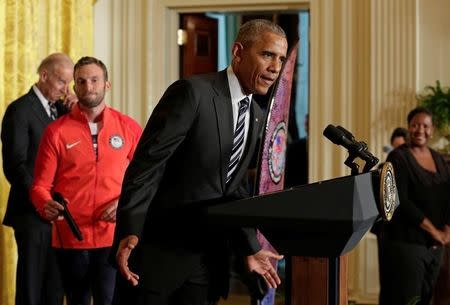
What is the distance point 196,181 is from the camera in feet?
8.04

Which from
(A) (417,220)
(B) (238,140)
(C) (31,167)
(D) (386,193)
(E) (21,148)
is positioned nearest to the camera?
(D) (386,193)

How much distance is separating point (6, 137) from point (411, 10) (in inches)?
137

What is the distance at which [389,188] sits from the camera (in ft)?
7.38

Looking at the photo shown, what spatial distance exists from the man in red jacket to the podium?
6.08 ft

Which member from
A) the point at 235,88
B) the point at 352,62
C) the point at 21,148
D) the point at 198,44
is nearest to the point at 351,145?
the point at 235,88

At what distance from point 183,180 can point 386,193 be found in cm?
58

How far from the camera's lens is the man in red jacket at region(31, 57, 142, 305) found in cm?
395

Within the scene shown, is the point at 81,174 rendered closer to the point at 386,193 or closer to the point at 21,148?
the point at 21,148

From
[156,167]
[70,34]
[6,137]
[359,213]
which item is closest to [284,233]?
[359,213]

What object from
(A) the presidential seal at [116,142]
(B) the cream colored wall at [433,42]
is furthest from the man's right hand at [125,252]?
(B) the cream colored wall at [433,42]

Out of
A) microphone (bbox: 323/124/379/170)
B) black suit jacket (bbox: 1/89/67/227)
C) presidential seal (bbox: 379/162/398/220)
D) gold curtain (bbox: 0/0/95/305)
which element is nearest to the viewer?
presidential seal (bbox: 379/162/398/220)

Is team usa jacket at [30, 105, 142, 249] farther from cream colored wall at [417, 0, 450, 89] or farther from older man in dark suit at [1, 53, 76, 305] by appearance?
cream colored wall at [417, 0, 450, 89]

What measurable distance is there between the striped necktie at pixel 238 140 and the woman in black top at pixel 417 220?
2.59 m

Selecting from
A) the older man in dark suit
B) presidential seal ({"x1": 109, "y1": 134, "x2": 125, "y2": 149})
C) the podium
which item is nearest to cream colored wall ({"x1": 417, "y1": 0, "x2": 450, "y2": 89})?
the older man in dark suit
